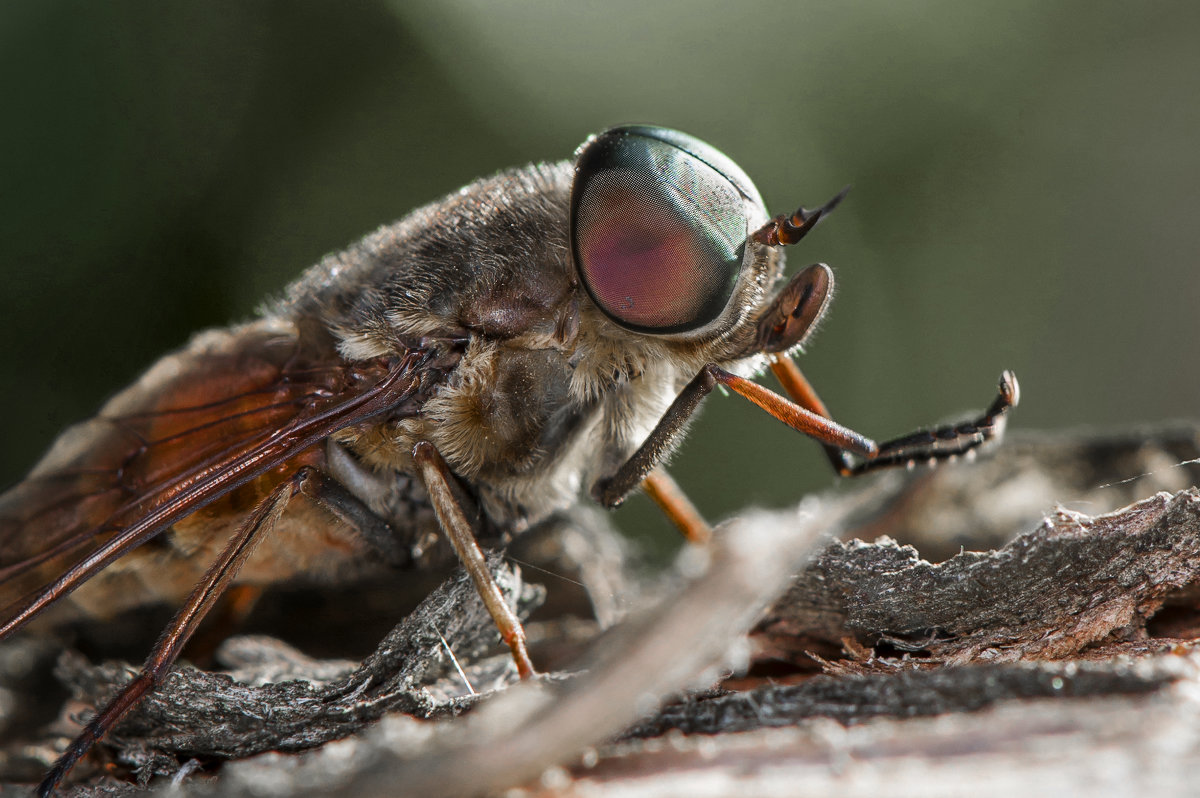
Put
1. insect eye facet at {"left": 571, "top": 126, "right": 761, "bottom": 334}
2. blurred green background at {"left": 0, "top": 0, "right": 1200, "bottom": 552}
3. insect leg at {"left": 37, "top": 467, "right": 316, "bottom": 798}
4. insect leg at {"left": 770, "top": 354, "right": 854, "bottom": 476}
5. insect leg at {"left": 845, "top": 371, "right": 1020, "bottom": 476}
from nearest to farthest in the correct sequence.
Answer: insect leg at {"left": 37, "top": 467, "right": 316, "bottom": 798} → insect eye facet at {"left": 571, "top": 126, "right": 761, "bottom": 334} → insect leg at {"left": 845, "top": 371, "right": 1020, "bottom": 476} → insect leg at {"left": 770, "top": 354, "right": 854, "bottom": 476} → blurred green background at {"left": 0, "top": 0, "right": 1200, "bottom": 552}

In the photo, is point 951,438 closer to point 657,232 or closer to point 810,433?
point 810,433

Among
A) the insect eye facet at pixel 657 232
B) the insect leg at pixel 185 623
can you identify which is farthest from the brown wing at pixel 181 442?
the insect eye facet at pixel 657 232

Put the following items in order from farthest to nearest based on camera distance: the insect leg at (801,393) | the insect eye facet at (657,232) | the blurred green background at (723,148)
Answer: the blurred green background at (723,148) → the insect leg at (801,393) → the insect eye facet at (657,232)

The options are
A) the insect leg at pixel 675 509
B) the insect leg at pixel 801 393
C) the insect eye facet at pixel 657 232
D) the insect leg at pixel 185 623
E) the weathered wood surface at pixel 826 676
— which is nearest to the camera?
the weathered wood surface at pixel 826 676

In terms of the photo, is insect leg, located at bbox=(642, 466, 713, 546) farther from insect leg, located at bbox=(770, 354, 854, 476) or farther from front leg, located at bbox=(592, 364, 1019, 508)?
insect leg, located at bbox=(770, 354, 854, 476)

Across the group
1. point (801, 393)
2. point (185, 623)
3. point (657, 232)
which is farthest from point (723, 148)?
point (185, 623)

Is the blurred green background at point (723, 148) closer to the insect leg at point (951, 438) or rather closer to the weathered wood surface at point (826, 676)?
the insect leg at point (951, 438)

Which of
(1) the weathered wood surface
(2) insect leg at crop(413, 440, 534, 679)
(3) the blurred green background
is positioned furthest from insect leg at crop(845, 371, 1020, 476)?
(3) the blurred green background
